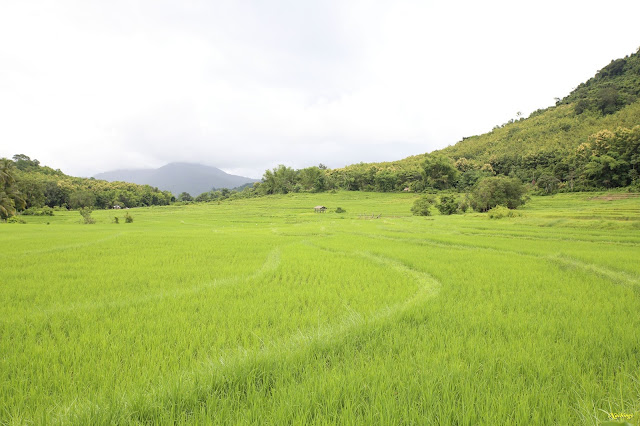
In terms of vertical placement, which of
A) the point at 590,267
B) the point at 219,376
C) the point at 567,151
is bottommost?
the point at 590,267

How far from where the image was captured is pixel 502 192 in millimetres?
32188

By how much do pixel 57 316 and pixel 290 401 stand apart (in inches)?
168

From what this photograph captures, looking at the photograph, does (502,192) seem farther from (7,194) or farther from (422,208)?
(7,194)

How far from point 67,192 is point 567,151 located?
391 feet

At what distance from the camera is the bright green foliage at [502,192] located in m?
31.9

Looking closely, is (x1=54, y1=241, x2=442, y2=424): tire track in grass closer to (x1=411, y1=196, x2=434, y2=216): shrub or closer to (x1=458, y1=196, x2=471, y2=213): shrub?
(x1=411, y1=196, x2=434, y2=216): shrub

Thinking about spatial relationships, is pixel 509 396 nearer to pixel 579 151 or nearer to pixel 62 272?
pixel 62 272

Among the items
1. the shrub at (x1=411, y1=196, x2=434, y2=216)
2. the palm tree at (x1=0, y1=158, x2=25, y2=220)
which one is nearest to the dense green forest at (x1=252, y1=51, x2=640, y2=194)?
the shrub at (x1=411, y1=196, x2=434, y2=216)

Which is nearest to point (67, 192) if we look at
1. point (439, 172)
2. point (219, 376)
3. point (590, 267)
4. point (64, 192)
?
point (64, 192)

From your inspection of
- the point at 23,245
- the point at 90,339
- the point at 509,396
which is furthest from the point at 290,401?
the point at 23,245

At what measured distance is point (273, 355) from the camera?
278 cm

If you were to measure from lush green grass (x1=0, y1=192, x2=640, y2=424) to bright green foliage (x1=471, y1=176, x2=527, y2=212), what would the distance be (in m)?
29.1

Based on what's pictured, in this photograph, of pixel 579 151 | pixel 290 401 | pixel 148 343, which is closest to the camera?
pixel 290 401

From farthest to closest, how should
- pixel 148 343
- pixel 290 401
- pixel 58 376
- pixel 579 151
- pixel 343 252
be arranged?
pixel 579 151, pixel 343 252, pixel 148 343, pixel 58 376, pixel 290 401
